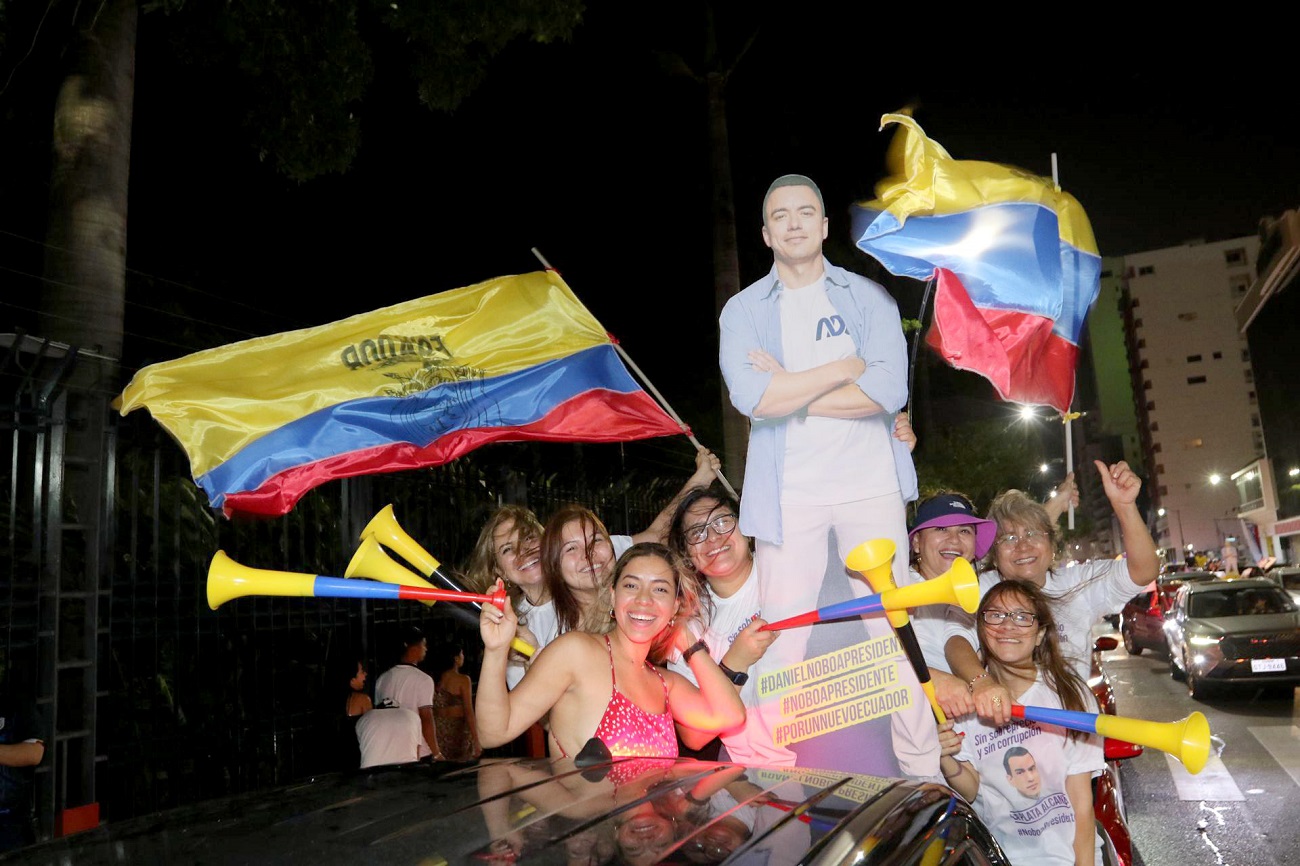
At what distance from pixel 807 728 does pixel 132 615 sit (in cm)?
381

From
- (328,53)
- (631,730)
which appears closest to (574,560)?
(631,730)

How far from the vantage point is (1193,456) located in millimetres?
106562

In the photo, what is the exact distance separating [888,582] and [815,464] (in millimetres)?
644

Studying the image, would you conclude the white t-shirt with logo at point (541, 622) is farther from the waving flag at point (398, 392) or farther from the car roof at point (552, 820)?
the car roof at point (552, 820)

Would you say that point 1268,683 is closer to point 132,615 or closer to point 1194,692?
point 1194,692

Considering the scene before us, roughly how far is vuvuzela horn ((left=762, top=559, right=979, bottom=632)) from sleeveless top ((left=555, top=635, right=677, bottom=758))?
2.22ft

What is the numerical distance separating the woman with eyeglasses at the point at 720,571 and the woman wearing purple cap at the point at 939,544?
0.67 metres

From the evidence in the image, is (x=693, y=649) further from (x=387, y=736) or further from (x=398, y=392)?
(x=387, y=736)

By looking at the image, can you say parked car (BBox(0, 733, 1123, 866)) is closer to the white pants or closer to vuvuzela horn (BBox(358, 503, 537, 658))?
vuvuzela horn (BBox(358, 503, 537, 658))

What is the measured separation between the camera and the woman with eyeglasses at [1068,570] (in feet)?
13.9

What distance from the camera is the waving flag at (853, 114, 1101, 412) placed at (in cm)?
481

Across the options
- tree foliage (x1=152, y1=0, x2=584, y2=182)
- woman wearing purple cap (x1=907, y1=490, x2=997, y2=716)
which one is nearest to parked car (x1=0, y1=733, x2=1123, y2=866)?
woman wearing purple cap (x1=907, y1=490, x2=997, y2=716)

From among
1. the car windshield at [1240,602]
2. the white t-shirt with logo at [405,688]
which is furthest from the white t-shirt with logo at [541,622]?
the car windshield at [1240,602]

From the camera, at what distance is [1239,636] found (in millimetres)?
13383
